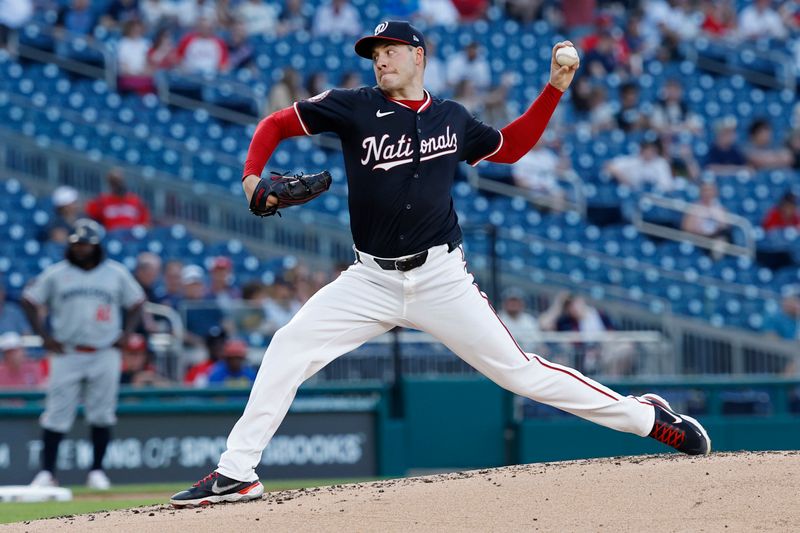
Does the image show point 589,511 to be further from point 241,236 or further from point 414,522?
point 241,236

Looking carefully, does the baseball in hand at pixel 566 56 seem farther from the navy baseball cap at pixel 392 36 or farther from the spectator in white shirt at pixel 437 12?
the spectator in white shirt at pixel 437 12

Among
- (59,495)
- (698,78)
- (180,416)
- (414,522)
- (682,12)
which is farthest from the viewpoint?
(682,12)

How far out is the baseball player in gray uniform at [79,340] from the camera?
9719 millimetres

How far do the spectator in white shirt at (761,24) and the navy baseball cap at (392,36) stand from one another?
14552mm

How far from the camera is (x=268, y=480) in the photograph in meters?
11.0

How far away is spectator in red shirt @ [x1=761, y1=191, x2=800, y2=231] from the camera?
1542 cm

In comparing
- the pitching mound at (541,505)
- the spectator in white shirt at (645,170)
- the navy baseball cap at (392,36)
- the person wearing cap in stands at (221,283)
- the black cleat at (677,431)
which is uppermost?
the spectator in white shirt at (645,170)

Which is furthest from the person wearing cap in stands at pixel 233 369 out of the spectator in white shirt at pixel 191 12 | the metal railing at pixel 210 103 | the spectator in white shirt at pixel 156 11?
the spectator in white shirt at pixel 191 12

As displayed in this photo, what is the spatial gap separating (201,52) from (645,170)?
5.35 metres

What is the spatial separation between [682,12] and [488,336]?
14.8 metres

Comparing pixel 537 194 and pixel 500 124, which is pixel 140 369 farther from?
pixel 500 124

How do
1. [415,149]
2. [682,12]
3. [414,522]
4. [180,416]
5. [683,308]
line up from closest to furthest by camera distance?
[414,522] < [415,149] < [180,416] < [683,308] < [682,12]

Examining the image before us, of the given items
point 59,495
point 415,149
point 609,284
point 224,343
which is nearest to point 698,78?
point 609,284

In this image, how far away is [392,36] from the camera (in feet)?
19.1
